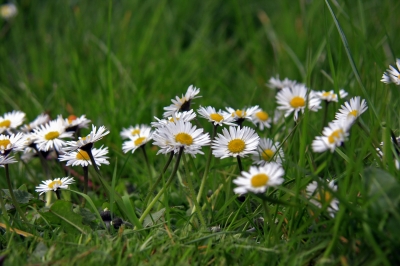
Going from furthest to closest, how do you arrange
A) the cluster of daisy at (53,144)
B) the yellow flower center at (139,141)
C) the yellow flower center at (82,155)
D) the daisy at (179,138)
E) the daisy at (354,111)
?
the yellow flower center at (139,141)
the yellow flower center at (82,155)
the cluster of daisy at (53,144)
the daisy at (179,138)
the daisy at (354,111)

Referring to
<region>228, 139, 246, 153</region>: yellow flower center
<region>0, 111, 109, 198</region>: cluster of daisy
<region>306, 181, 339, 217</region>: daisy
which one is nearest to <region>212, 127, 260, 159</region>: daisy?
<region>228, 139, 246, 153</region>: yellow flower center

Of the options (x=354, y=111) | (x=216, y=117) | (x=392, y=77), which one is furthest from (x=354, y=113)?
(x=216, y=117)

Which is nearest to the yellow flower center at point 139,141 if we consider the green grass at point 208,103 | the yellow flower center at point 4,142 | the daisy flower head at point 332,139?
the green grass at point 208,103

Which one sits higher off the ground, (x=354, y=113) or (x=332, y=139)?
(x=354, y=113)

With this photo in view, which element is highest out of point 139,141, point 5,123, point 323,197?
point 5,123

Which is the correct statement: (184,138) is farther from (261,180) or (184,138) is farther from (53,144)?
(53,144)

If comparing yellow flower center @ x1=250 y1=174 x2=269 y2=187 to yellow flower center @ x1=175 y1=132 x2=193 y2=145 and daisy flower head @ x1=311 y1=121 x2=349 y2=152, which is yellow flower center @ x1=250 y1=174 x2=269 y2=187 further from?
yellow flower center @ x1=175 y1=132 x2=193 y2=145

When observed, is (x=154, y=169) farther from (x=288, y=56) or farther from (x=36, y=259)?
(x=288, y=56)

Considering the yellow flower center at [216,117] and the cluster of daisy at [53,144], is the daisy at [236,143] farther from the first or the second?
the cluster of daisy at [53,144]
